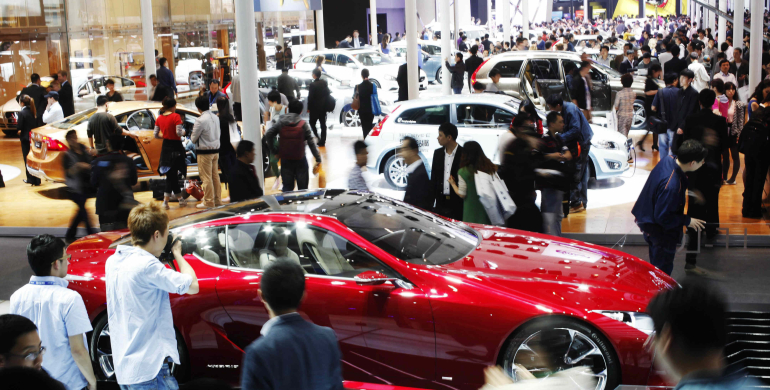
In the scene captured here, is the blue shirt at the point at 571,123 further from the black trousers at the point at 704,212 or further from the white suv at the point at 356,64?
the white suv at the point at 356,64

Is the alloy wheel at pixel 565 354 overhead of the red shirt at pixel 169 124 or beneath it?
beneath

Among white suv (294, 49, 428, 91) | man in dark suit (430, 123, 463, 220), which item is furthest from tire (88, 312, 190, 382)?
white suv (294, 49, 428, 91)

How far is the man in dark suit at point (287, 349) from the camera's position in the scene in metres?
2.72

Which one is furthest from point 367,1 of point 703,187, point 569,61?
point 703,187

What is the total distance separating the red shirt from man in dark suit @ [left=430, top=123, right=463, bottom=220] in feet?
16.1

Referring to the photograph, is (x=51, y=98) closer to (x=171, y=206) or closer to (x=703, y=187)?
(x=171, y=206)

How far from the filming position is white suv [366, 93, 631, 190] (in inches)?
431

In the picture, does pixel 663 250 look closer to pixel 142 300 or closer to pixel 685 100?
pixel 142 300

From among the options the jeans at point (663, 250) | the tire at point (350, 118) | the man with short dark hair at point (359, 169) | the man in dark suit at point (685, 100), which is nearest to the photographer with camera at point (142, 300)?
the man with short dark hair at point (359, 169)

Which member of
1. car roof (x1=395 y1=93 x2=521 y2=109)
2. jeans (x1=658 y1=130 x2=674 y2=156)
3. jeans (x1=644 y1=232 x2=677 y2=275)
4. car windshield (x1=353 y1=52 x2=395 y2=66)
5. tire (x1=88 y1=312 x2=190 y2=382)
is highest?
car windshield (x1=353 y1=52 x2=395 y2=66)

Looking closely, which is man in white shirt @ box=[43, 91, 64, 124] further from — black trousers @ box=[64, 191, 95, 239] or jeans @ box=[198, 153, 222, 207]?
black trousers @ box=[64, 191, 95, 239]

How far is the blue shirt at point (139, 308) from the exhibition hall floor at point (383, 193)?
4.21 m

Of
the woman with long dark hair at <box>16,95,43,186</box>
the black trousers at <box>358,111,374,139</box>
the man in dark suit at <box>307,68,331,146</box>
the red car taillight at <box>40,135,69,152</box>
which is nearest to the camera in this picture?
the red car taillight at <box>40,135,69,152</box>

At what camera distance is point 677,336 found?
2324mm
